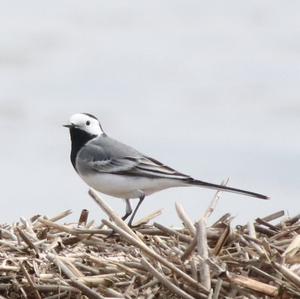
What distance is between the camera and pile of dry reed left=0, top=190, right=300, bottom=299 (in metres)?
7.19

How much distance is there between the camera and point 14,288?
299 inches

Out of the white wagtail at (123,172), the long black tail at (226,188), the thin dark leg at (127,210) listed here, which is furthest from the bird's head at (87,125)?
the long black tail at (226,188)

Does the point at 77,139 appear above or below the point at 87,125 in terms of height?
below

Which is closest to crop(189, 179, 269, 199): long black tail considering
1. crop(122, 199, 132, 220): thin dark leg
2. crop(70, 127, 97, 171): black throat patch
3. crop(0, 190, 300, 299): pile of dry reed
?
crop(122, 199, 132, 220): thin dark leg

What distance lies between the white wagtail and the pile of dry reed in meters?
2.45

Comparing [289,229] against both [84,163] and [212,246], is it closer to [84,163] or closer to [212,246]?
[212,246]

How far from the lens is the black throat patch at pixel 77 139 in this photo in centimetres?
1274

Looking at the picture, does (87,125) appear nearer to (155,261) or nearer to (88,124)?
(88,124)

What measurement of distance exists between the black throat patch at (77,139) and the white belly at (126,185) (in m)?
0.66

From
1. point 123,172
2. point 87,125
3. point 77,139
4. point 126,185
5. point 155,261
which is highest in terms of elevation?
point 87,125

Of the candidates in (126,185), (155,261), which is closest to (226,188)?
(126,185)

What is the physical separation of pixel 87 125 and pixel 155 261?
216 inches

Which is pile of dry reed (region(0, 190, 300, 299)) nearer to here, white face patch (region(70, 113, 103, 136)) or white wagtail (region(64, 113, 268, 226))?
white wagtail (region(64, 113, 268, 226))

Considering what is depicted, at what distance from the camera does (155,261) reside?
24.6 feet
